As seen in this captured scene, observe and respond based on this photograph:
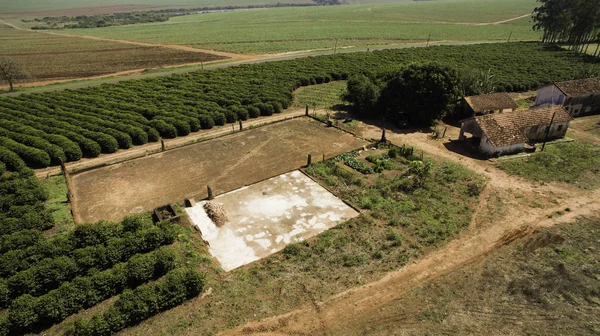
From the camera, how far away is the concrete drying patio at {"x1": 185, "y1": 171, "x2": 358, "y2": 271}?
62.4ft

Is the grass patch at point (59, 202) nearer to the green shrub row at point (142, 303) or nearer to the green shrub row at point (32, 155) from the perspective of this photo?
the green shrub row at point (32, 155)

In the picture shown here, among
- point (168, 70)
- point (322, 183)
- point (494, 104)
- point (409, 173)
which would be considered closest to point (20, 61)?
point (168, 70)

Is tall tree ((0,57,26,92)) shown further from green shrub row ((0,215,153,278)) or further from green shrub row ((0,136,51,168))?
green shrub row ((0,215,153,278))

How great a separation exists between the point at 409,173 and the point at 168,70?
55.6m

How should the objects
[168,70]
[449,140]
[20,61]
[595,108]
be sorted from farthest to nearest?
[20,61] → [168,70] → [595,108] → [449,140]

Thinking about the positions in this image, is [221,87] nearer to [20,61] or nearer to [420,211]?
[420,211]

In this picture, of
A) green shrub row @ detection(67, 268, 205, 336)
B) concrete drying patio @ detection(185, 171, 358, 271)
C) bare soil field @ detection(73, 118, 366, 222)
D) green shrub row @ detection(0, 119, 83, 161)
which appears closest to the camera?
green shrub row @ detection(67, 268, 205, 336)

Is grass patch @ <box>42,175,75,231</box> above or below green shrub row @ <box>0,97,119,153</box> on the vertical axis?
below

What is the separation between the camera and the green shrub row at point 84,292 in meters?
14.1

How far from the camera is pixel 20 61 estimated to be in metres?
72.8

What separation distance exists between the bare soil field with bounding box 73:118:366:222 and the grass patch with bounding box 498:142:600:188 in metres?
14.0

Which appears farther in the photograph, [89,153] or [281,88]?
[281,88]

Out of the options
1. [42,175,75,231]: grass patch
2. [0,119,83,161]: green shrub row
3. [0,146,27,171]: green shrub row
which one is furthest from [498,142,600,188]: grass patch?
[0,146,27,171]: green shrub row

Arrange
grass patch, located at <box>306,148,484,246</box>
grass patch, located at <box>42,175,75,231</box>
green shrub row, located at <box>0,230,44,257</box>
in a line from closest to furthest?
green shrub row, located at <box>0,230,44,257</box> < grass patch, located at <box>306,148,484,246</box> < grass patch, located at <box>42,175,75,231</box>
